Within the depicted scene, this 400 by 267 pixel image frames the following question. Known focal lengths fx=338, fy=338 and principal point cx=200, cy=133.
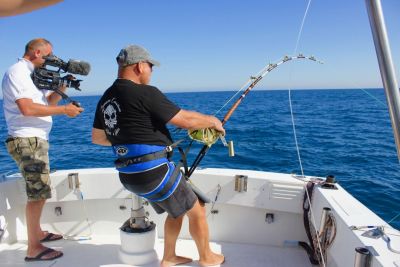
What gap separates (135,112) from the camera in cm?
202

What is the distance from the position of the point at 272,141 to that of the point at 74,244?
27.9 ft

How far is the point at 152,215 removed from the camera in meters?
3.25

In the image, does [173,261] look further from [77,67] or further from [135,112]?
[77,67]

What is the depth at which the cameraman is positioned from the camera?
2.54 m

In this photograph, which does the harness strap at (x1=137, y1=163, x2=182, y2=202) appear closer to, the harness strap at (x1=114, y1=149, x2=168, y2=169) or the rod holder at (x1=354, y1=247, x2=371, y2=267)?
the harness strap at (x1=114, y1=149, x2=168, y2=169)

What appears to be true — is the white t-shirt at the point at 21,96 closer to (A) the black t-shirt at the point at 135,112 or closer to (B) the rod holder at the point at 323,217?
(A) the black t-shirt at the point at 135,112

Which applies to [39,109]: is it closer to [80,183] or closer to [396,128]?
[80,183]

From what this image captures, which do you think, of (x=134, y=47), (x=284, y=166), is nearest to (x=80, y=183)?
(x=134, y=47)

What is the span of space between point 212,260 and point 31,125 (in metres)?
1.78

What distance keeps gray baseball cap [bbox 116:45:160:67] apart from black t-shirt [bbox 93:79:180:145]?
13cm

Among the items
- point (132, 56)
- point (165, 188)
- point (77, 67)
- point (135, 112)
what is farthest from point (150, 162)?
point (77, 67)

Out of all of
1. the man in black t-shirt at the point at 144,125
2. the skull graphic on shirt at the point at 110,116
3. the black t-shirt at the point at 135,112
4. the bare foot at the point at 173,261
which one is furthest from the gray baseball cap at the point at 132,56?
the bare foot at the point at 173,261

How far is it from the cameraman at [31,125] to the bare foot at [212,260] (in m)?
1.24

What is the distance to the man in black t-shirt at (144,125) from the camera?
202 cm
